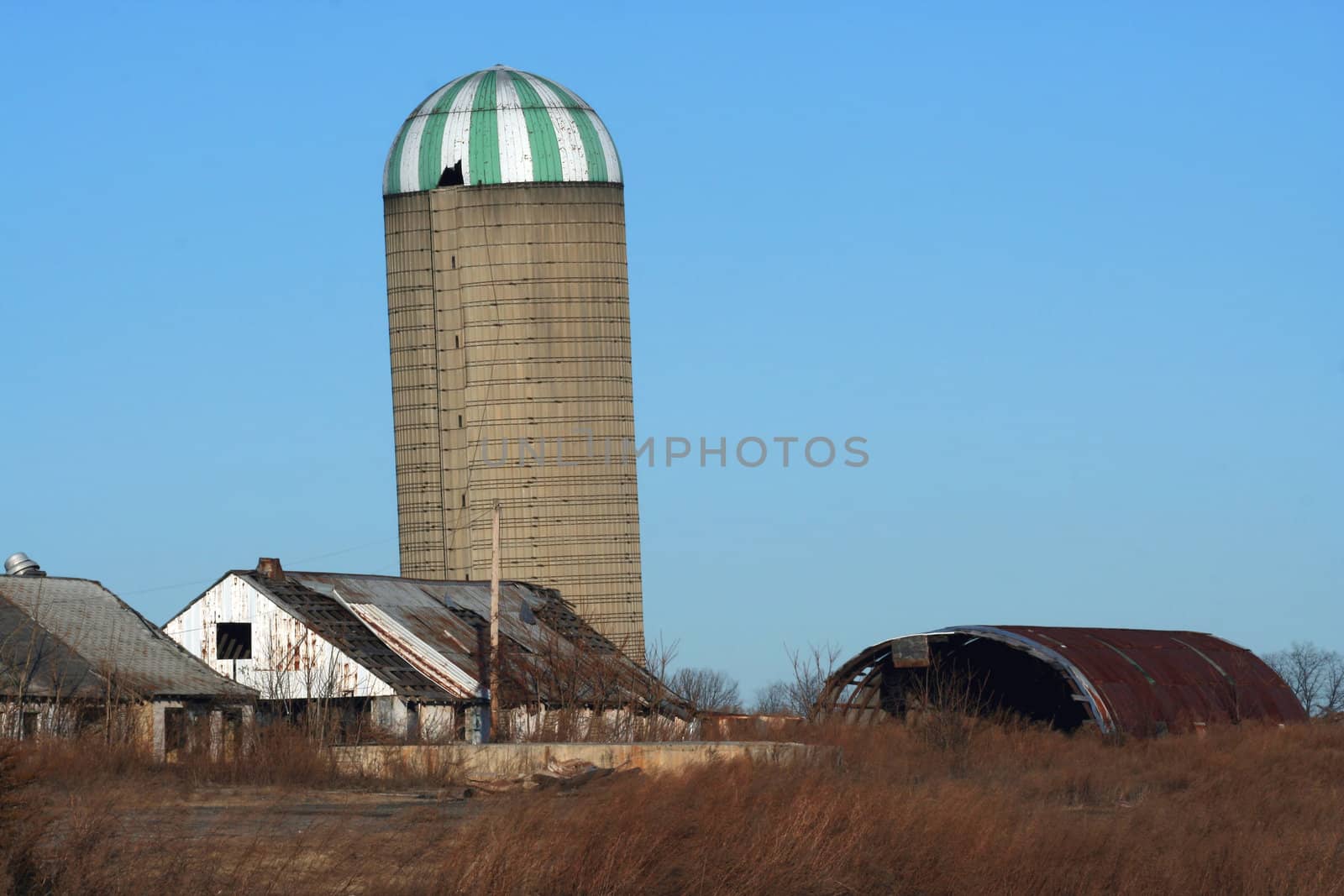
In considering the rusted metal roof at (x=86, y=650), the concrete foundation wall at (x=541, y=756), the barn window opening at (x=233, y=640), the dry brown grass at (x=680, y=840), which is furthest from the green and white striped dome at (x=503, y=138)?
the dry brown grass at (x=680, y=840)

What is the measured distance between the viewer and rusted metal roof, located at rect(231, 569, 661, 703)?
1687 inches

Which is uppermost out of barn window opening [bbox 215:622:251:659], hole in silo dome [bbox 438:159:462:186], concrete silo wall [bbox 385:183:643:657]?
hole in silo dome [bbox 438:159:462:186]

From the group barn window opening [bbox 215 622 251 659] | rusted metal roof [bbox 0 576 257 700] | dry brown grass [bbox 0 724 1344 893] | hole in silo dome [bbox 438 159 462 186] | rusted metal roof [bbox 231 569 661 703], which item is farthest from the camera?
hole in silo dome [bbox 438 159 462 186]

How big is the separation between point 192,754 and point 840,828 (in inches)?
562

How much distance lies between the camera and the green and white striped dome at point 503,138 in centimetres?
6475

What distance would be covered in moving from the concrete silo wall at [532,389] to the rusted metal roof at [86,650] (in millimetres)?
23148

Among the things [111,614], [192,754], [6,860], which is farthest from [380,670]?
[6,860]

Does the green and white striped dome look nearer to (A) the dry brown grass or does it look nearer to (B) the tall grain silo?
(B) the tall grain silo

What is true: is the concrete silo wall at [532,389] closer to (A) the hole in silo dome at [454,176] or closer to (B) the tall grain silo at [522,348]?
(B) the tall grain silo at [522,348]

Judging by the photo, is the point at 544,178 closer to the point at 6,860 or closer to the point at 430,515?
the point at 430,515

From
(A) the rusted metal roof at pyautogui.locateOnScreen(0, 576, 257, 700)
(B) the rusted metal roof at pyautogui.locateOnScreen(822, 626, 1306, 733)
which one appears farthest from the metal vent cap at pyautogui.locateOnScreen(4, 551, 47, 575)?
(B) the rusted metal roof at pyautogui.locateOnScreen(822, 626, 1306, 733)

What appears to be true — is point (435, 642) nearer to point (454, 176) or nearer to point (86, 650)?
point (86, 650)

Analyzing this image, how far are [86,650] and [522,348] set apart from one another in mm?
27938

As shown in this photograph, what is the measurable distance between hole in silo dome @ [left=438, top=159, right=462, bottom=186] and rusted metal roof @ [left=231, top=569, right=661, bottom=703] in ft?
62.7
